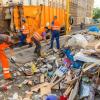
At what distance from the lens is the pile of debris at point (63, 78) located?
7113 millimetres

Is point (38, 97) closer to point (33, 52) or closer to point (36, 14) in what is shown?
point (33, 52)

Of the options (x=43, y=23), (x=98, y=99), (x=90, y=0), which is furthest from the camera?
(x=90, y=0)

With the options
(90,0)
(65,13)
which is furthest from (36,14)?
(90,0)

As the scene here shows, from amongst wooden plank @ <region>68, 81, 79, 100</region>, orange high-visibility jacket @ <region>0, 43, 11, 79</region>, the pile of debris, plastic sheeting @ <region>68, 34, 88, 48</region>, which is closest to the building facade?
plastic sheeting @ <region>68, 34, 88, 48</region>

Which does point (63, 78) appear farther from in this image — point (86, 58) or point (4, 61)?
point (4, 61)

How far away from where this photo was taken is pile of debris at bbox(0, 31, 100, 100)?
7.11 meters

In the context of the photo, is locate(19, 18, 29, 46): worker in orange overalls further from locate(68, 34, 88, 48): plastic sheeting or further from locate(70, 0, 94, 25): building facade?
locate(70, 0, 94, 25): building facade

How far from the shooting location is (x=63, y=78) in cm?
841

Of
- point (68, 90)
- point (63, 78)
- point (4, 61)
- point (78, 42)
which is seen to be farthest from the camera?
point (78, 42)

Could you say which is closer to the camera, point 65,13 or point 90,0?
point 65,13

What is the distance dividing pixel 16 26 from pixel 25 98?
8353mm

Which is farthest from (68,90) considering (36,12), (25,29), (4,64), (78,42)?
(36,12)

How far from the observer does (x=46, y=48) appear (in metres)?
14.6

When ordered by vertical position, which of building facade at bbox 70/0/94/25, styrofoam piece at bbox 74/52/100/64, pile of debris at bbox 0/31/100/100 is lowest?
pile of debris at bbox 0/31/100/100
